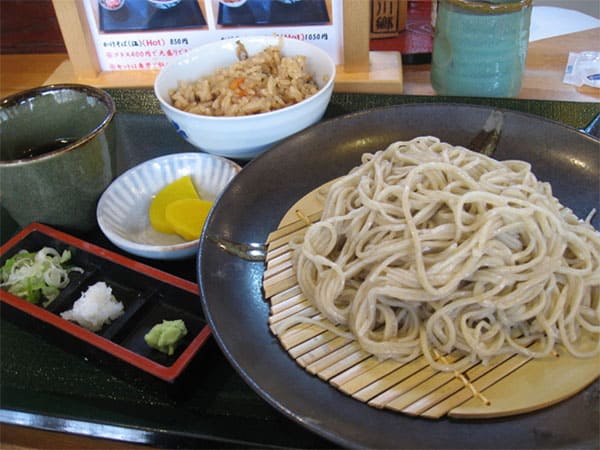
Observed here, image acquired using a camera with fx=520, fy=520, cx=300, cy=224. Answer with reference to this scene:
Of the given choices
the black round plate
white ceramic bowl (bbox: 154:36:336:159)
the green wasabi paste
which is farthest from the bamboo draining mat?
white ceramic bowl (bbox: 154:36:336:159)

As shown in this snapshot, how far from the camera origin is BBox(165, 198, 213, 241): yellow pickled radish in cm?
167

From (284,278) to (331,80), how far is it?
2.83ft

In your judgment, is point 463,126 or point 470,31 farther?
point 470,31

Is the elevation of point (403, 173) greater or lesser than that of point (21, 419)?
greater

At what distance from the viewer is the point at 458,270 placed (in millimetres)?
1260

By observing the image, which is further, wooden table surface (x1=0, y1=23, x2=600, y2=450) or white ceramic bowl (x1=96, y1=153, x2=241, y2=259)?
wooden table surface (x1=0, y1=23, x2=600, y2=450)

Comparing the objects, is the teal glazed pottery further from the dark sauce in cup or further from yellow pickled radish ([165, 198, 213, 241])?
the dark sauce in cup

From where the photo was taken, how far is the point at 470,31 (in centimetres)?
205

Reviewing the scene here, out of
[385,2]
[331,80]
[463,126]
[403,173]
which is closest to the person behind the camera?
[403,173]

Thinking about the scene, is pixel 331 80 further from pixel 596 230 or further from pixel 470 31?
pixel 596 230

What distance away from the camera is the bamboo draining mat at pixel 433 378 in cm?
111

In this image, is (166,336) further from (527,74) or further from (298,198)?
(527,74)

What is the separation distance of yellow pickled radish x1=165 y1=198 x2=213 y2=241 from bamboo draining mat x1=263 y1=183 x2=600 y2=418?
18.2 inches

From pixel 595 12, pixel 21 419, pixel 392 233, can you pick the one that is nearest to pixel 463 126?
pixel 392 233
